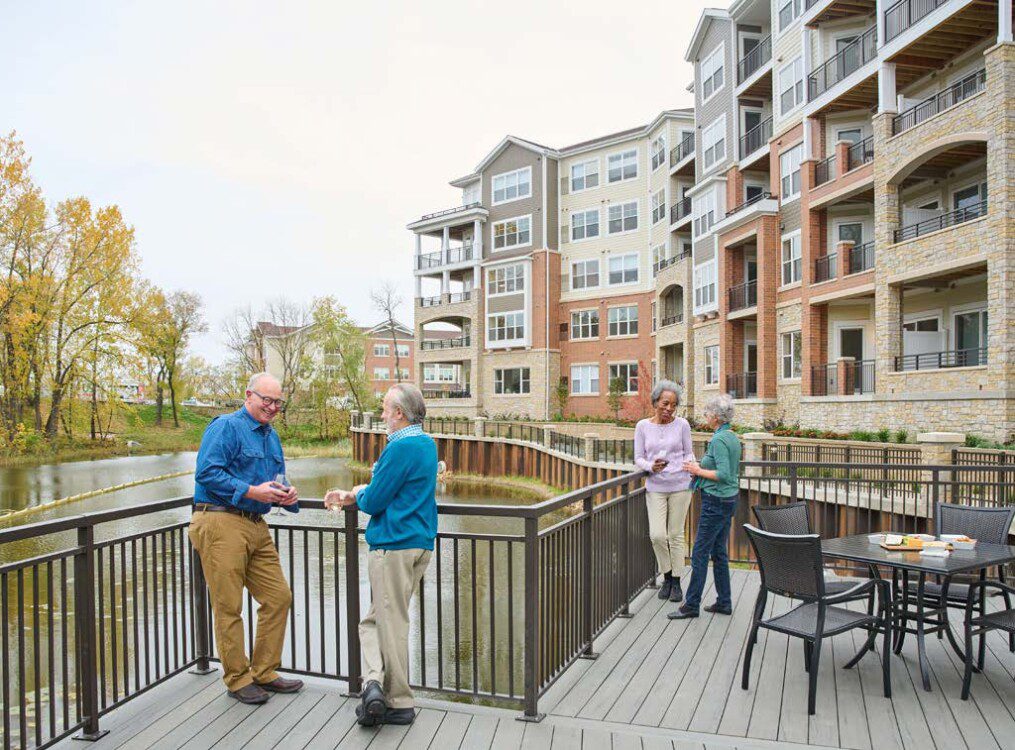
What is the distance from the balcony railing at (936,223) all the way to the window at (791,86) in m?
6.40

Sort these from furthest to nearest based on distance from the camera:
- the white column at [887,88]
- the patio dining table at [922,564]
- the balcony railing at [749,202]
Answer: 1. the balcony railing at [749,202]
2. the white column at [887,88]
3. the patio dining table at [922,564]

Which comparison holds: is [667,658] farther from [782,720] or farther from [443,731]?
[443,731]

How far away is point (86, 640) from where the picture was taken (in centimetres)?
398

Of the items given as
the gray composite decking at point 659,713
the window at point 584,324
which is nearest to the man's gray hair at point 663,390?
the gray composite decking at point 659,713

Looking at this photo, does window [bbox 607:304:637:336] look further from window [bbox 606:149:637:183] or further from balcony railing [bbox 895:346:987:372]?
balcony railing [bbox 895:346:987:372]

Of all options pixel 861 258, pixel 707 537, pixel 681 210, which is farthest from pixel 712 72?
pixel 707 537

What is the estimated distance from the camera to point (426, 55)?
2495cm

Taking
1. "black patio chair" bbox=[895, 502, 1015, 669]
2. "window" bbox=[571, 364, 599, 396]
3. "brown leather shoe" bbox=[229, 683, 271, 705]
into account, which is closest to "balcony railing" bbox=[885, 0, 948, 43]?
"black patio chair" bbox=[895, 502, 1015, 669]

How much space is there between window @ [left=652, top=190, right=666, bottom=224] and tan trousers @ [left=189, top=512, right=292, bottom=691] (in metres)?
35.3

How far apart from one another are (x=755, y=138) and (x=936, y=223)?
30.8ft

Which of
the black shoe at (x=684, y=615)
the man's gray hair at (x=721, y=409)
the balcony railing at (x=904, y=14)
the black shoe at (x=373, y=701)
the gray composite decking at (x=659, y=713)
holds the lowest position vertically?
the black shoe at (x=684, y=615)

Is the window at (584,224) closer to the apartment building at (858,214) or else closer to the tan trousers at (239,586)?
the apartment building at (858,214)

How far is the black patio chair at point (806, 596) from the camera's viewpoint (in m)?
4.30

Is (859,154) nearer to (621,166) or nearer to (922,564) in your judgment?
(621,166)
